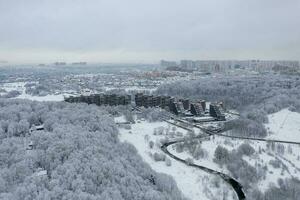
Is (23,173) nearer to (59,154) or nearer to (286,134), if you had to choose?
(59,154)

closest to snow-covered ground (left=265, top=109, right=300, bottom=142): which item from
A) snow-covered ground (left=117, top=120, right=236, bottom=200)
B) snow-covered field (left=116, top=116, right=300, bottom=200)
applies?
snow-covered field (left=116, top=116, right=300, bottom=200)

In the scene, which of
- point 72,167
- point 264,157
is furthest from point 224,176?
point 72,167

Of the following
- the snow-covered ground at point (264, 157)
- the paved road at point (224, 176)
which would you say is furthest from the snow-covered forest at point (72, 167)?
the snow-covered ground at point (264, 157)

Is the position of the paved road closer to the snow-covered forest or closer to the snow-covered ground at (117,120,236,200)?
the snow-covered ground at (117,120,236,200)

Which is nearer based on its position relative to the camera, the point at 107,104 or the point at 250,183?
the point at 250,183

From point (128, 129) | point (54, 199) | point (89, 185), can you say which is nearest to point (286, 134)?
point (128, 129)

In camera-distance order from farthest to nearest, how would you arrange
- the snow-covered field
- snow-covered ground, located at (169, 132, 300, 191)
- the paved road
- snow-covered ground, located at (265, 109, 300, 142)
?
snow-covered ground, located at (265, 109, 300, 142), snow-covered ground, located at (169, 132, 300, 191), the snow-covered field, the paved road
